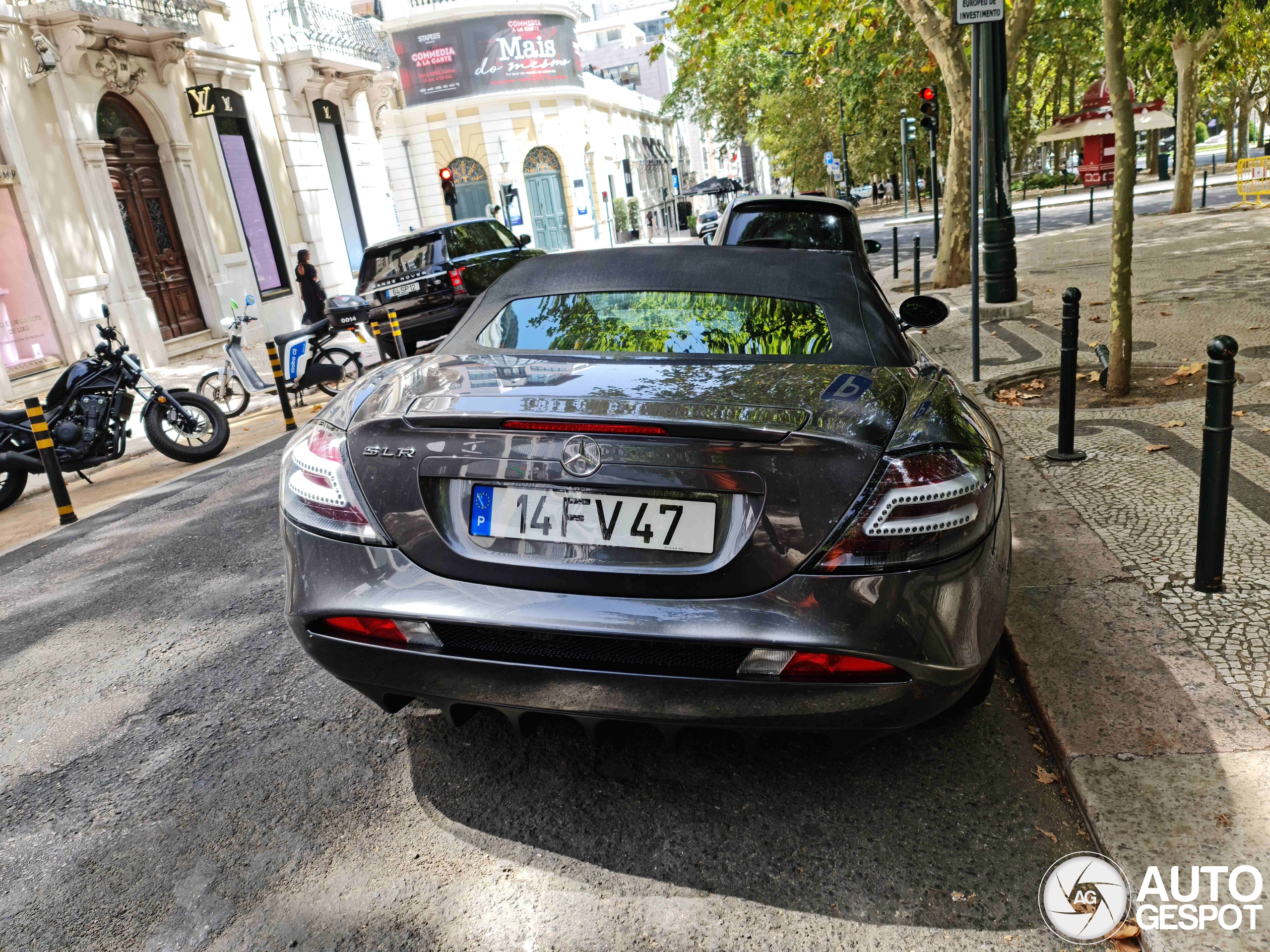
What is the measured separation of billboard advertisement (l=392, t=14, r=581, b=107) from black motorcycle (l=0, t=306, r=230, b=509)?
142 feet

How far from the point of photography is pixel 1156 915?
7.00 ft

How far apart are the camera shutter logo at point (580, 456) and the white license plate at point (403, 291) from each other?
1206 cm

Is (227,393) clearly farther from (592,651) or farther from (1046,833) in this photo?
(1046,833)

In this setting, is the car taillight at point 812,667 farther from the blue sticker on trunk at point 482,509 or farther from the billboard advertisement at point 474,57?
the billboard advertisement at point 474,57

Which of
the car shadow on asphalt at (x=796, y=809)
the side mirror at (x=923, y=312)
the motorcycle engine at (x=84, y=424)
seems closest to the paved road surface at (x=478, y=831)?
the car shadow on asphalt at (x=796, y=809)

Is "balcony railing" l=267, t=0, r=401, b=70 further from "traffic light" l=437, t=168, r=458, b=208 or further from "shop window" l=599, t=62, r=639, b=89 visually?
"shop window" l=599, t=62, r=639, b=89

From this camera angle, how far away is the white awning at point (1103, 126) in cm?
3872

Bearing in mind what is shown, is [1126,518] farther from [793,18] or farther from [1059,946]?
[793,18]

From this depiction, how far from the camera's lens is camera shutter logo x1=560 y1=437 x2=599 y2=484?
90.0 inches

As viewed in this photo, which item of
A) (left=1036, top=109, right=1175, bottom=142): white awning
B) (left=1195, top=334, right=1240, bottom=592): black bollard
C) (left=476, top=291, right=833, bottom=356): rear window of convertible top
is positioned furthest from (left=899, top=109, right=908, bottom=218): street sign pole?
(left=476, top=291, right=833, bottom=356): rear window of convertible top

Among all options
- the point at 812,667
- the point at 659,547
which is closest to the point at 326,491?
the point at 659,547

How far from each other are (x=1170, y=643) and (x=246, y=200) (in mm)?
21498

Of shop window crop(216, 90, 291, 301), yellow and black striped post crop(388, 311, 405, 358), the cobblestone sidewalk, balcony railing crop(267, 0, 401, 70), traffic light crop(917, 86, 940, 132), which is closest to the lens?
the cobblestone sidewalk

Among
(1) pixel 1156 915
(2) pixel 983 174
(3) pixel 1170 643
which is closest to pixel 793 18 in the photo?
(2) pixel 983 174
